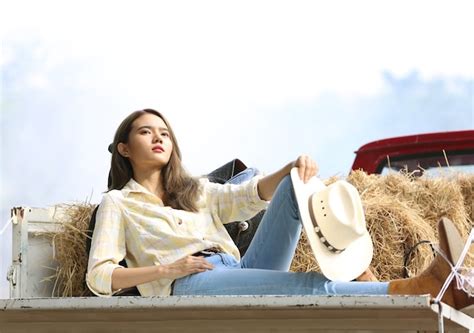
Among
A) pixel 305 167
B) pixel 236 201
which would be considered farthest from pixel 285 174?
pixel 236 201

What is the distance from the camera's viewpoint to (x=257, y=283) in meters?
4.14

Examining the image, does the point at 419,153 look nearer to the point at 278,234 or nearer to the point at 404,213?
the point at 404,213

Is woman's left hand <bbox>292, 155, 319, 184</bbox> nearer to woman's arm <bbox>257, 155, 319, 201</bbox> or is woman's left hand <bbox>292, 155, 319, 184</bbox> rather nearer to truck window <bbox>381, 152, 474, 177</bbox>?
woman's arm <bbox>257, 155, 319, 201</bbox>

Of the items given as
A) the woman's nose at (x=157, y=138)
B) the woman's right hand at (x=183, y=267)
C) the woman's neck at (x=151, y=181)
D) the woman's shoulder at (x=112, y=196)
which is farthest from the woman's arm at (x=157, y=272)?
the woman's nose at (x=157, y=138)

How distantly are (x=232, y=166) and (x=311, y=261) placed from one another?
30.4 inches

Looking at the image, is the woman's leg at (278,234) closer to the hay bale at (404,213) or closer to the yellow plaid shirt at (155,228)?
the yellow plaid shirt at (155,228)

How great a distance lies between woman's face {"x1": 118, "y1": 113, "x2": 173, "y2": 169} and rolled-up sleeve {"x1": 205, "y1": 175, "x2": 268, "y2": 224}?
10.4 inches

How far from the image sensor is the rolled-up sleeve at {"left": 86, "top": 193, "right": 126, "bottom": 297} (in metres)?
4.37

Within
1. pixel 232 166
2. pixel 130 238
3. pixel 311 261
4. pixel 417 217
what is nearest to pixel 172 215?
pixel 130 238

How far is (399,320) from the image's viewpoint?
3.57 metres

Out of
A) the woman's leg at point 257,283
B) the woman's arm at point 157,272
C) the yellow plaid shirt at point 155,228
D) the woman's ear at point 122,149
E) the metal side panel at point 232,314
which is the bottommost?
the metal side panel at point 232,314

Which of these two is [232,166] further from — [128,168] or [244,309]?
[244,309]

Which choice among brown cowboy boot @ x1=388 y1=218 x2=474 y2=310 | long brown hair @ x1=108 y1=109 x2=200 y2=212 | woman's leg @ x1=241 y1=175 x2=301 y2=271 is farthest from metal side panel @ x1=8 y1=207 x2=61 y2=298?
brown cowboy boot @ x1=388 y1=218 x2=474 y2=310

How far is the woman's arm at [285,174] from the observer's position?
4.26 meters
